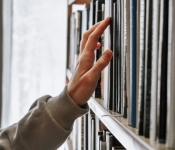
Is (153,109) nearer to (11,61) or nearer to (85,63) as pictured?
(85,63)

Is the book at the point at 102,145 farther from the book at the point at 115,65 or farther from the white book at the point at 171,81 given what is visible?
the white book at the point at 171,81

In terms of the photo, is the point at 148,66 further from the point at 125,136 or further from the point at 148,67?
the point at 125,136

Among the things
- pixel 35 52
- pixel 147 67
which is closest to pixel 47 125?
pixel 147 67

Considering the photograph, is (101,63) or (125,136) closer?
(125,136)

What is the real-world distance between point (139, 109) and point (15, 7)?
212 cm

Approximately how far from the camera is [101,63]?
74cm

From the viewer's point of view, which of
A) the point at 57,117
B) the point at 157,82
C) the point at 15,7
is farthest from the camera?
the point at 15,7

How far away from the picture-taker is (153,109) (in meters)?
0.46

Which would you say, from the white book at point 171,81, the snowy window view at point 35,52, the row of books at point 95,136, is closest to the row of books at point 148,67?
the white book at point 171,81

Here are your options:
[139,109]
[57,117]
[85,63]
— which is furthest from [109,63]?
[139,109]

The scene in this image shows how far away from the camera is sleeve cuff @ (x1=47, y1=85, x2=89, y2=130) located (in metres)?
0.83

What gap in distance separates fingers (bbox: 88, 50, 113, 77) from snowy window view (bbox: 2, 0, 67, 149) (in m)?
1.73

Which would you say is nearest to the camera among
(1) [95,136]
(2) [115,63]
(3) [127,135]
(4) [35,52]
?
(3) [127,135]

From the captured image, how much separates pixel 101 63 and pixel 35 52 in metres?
1.81
